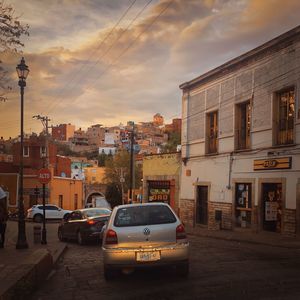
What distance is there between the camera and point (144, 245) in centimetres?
935

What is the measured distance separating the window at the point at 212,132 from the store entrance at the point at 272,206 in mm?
5293

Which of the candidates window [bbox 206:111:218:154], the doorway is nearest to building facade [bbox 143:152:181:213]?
the doorway

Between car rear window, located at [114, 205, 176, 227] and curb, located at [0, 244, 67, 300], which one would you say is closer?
curb, located at [0, 244, 67, 300]

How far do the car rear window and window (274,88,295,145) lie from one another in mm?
11491

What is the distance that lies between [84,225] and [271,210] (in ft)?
26.6

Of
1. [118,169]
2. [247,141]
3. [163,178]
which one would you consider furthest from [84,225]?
[118,169]

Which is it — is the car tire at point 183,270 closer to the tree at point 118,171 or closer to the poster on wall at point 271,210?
the poster on wall at point 271,210

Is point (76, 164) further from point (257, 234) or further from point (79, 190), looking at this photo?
point (257, 234)

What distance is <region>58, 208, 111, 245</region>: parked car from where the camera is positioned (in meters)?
18.6

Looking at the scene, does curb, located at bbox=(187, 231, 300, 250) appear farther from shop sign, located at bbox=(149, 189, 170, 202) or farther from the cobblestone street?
shop sign, located at bbox=(149, 189, 170, 202)

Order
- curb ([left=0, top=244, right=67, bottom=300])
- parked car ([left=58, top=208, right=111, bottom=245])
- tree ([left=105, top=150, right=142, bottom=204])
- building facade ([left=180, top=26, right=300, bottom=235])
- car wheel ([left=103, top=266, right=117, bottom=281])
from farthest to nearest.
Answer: tree ([left=105, top=150, right=142, bottom=204]) → building facade ([left=180, top=26, right=300, bottom=235]) → parked car ([left=58, top=208, right=111, bottom=245]) → car wheel ([left=103, top=266, right=117, bottom=281]) → curb ([left=0, top=244, right=67, bottom=300])

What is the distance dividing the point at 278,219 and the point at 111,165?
2446 inches

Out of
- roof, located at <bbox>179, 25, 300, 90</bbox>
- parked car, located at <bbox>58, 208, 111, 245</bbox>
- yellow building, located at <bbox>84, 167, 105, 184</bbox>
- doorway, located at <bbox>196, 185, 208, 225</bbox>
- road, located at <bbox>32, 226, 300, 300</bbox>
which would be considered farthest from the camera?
yellow building, located at <bbox>84, 167, 105, 184</bbox>

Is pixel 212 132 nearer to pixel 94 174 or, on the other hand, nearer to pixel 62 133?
pixel 94 174
